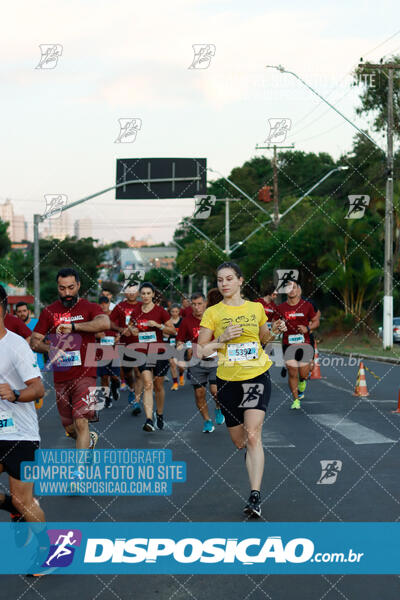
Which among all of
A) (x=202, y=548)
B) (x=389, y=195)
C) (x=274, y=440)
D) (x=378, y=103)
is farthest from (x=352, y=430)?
(x=378, y=103)

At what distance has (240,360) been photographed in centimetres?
679

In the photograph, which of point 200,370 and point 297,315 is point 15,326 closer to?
point 200,370

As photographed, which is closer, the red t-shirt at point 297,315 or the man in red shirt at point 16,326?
the man in red shirt at point 16,326

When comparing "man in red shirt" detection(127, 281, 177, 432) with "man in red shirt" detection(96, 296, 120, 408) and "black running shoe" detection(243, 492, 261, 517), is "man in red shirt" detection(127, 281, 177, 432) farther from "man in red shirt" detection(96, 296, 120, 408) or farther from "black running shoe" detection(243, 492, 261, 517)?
"black running shoe" detection(243, 492, 261, 517)

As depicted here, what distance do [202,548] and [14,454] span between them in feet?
5.10

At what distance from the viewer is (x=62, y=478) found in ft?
25.2

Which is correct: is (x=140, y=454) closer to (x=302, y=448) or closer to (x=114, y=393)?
(x=302, y=448)

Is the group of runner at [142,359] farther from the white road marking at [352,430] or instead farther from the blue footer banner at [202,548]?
the white road marking at [352,430]

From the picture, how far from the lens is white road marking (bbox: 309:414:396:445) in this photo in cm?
991

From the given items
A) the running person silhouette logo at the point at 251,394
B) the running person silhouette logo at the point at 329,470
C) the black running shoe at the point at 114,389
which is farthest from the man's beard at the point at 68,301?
the black running shoe at the point at 114,389

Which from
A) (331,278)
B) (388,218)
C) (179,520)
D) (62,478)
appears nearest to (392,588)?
(179,520)

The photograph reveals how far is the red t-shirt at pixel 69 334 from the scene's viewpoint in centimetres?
785

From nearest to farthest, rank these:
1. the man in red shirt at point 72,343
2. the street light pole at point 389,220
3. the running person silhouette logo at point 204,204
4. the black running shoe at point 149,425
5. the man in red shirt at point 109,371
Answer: the man in red shirt at point 72,343, the black running shoe at point 149,425, the man in red shirt at point 109,371, the street light pole at point 389,220, the running person silhouette logo at point 204,204

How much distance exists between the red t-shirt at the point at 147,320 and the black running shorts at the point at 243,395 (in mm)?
4701
